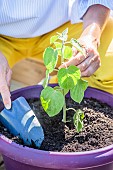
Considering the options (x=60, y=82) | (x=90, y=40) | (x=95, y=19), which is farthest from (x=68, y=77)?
(x=95, y=19)

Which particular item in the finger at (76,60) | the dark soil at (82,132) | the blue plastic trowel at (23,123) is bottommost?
the dark soil at (82,132)

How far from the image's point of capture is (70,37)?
159 cm

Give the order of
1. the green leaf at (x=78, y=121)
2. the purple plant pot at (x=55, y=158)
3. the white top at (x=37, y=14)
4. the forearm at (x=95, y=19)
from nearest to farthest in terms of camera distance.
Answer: the purple plant pot at (x=55, y=158)
the green leaf at (x=78, y=121)
the forearm at (x=95, y=19)
the white top at (x=37, y=14)

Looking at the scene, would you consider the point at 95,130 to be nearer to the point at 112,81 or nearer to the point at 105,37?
the point at 112,81

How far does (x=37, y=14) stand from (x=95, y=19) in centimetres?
22

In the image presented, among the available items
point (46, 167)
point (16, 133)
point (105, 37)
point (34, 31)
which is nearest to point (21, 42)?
point (34, 31)

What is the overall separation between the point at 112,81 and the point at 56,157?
0.52 meters

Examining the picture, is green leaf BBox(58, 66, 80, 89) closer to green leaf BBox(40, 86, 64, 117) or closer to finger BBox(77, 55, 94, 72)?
green leaf BBox(40, 86, 64, 117)

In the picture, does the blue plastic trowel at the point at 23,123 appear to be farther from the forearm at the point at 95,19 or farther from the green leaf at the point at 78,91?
the forearm at the point at 95,19

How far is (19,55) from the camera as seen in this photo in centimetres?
165

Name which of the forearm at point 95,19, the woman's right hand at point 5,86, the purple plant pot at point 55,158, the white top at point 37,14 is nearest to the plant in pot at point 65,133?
the purple plant pot at point 55,158

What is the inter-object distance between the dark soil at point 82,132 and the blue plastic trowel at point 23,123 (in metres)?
0.02

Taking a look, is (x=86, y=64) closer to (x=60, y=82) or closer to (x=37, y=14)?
(x=60, y=82)

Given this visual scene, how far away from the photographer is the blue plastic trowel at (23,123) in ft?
3.71
